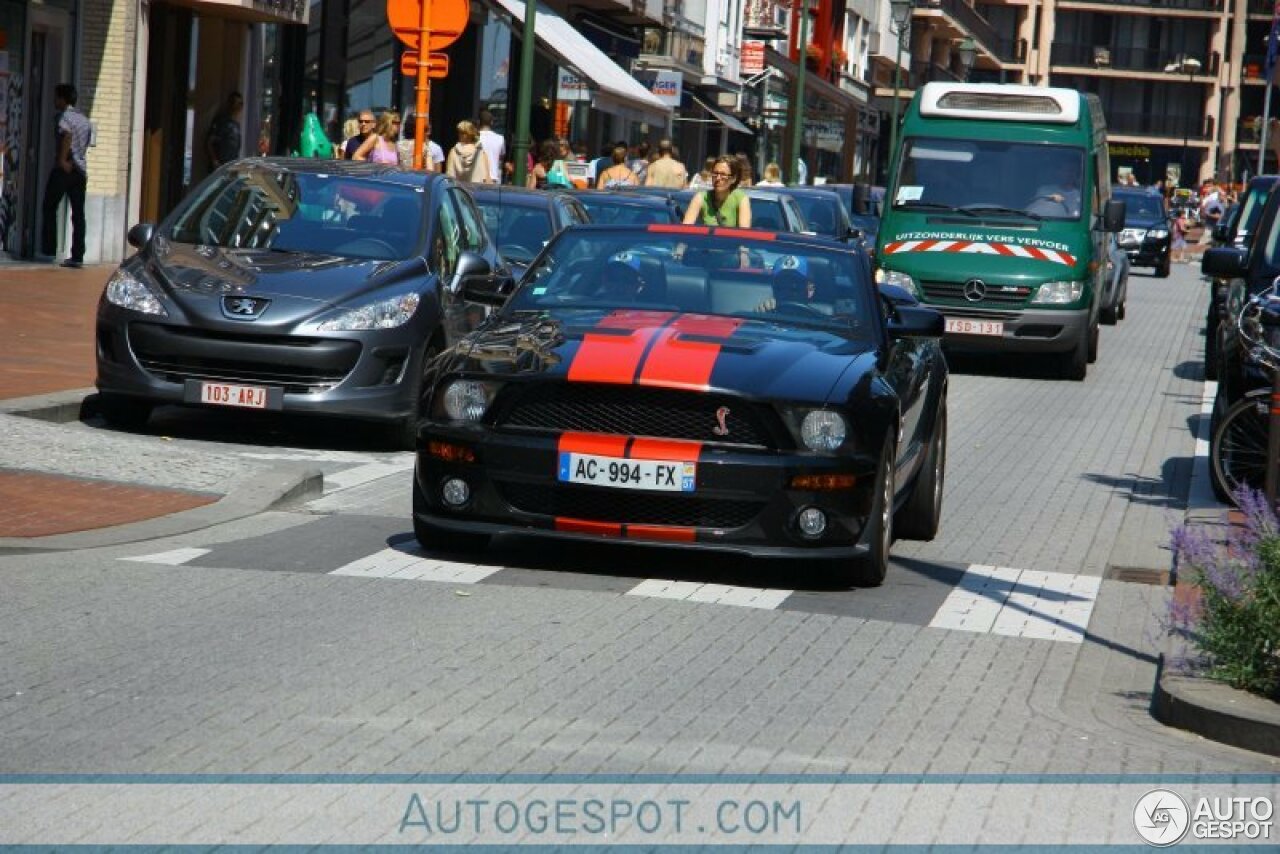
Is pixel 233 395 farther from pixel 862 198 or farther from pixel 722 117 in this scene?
pixel 722 117

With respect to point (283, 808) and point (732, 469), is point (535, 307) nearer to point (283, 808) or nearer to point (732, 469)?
point (732, 469)

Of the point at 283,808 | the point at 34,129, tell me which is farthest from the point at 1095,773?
the point at 34,129

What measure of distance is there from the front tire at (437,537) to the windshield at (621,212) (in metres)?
11.5

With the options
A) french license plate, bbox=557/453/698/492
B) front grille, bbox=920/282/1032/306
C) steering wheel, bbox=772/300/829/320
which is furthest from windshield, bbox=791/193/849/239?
french license plate, bbox=557/453/698/492

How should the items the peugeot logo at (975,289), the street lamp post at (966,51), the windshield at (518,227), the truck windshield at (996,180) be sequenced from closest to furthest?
the windshield at (518,227) → the peugeot logo at (975,289) → the truck windshield at (996,180) → the street lamp post at (966,51)

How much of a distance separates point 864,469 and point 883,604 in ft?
1.73

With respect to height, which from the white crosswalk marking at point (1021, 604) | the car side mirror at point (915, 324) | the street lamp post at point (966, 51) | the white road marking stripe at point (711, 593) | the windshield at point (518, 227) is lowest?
the white crosswalk marking at point (1021, 604)

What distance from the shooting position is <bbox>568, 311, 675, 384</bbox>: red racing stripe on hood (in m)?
9.31

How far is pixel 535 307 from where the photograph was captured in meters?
10.6

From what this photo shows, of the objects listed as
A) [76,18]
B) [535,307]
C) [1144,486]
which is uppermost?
[76,18]

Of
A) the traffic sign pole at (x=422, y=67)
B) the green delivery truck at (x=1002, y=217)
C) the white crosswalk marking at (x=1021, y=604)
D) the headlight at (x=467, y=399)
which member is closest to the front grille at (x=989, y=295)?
the green delivery truck at (x=1002, y=217)

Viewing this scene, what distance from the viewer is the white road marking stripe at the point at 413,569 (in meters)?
9.33

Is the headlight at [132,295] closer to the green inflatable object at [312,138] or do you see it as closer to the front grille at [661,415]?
the front grille at [661,415]

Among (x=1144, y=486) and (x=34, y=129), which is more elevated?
(x=34, y=129)
